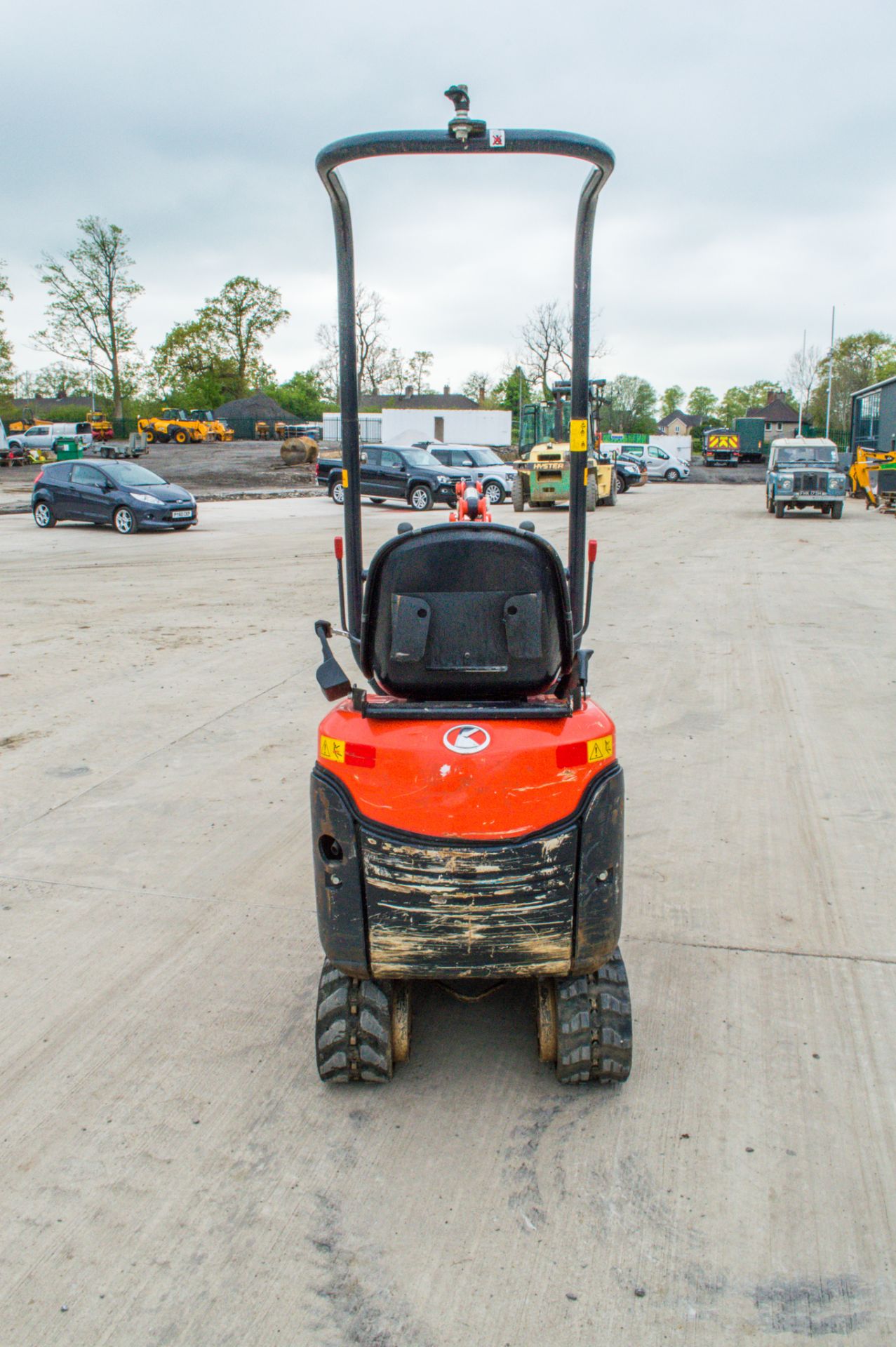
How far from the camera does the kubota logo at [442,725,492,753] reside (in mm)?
2846

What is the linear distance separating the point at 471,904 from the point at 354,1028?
609 millimetres

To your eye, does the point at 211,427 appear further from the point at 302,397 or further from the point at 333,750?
the point at 333,750

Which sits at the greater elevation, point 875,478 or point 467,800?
point 875,478

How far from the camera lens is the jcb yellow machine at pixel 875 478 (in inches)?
1085

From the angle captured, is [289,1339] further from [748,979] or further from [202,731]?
[202,731]

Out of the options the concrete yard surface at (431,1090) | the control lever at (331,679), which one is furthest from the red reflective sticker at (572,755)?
the concrete yard surface at (431,1090)

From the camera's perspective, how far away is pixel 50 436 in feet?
172

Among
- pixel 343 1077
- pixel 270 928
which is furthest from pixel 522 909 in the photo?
pixel 270 928

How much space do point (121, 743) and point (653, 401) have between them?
129606 millimetres

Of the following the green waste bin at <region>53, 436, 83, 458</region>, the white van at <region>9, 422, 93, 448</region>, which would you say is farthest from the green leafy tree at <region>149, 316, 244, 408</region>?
the green waste bin at <region>53, 436, 83, 458</region>

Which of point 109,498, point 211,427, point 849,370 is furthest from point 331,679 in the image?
point 849,370

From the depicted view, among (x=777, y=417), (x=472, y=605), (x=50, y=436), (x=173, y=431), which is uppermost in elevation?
(x=777, y=417)

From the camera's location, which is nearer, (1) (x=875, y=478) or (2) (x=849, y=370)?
(1) (x=875, y=478)

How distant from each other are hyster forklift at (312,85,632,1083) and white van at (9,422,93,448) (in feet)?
161
